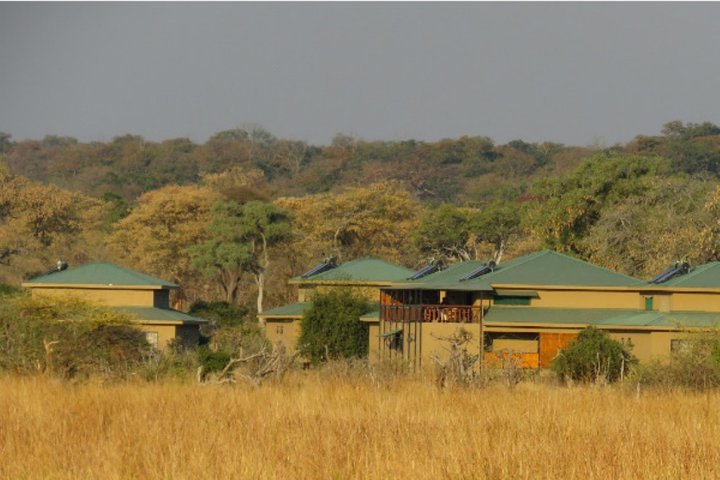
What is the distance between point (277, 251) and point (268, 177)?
67717 mm

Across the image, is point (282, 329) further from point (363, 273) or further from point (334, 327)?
point (334, 327)

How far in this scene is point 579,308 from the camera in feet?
146

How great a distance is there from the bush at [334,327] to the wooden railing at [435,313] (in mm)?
1691

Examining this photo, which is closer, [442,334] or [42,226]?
[442,334]

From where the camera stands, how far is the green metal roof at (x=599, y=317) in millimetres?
40281

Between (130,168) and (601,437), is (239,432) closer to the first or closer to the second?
(601,437)

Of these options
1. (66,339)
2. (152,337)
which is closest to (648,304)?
(152,337)

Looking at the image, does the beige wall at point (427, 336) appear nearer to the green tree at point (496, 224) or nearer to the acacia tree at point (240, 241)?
the acacia tree at point (240, 241)

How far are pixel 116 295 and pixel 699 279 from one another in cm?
1787

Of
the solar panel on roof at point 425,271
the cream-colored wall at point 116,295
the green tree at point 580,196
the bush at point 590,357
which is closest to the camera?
the bush at point 590,357

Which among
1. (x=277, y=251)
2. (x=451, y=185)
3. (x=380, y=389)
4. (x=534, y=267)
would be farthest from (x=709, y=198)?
(x=451, y=185)

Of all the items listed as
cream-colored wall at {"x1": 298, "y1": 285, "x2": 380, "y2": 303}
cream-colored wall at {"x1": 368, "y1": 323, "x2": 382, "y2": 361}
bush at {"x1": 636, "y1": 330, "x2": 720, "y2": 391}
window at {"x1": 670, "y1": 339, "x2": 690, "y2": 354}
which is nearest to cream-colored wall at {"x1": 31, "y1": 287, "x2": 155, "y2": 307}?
cream-colored wall at {"x1": 298, "y1": 285, "x2": 380, "y2": 303}

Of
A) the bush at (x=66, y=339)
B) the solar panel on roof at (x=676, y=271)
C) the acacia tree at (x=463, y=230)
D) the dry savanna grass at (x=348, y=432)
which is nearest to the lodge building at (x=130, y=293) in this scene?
the bush at (x=66, y=339)

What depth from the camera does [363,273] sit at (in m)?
52.8
